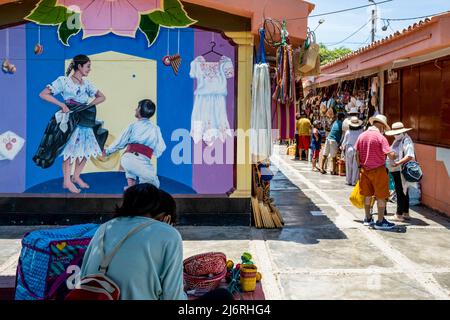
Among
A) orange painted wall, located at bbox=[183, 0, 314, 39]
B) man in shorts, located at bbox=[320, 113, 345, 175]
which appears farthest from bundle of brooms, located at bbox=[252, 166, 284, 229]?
man in shorts, located at bbox=[320, 113, 345, 175]

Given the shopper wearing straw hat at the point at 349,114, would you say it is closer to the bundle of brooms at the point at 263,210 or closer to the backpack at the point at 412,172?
the backpack at the point at 412,172

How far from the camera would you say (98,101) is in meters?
8.10

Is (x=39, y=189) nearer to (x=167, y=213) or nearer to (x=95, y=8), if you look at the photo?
(x=95, y=8)

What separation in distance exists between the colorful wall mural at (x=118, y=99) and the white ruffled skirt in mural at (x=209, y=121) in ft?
0.22

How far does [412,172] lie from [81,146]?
17.4 feet

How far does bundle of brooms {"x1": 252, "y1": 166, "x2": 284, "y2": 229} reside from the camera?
8.20 meters

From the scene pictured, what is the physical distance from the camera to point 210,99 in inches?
319

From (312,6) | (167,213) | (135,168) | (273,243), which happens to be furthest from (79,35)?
(167,213)

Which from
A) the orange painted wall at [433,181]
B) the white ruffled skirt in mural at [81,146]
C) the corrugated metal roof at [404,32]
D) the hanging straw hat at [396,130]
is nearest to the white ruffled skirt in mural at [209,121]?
the white ruffled skirt in mural at [81,146]

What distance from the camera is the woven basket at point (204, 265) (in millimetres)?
3973

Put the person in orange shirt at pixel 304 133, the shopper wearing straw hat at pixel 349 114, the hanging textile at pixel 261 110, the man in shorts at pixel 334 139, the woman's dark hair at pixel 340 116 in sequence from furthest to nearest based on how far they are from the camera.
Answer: the person in orange shirt at pixel 304 133 < the woman's dark hair at pixel 340 116 < the man in shorts at pixel 334 139 < the shopper wearing straw hat at pixel 349 114 < the hanging textile at pixel 261 110

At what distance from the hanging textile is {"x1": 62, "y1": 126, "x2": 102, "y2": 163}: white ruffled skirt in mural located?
8.06 ft

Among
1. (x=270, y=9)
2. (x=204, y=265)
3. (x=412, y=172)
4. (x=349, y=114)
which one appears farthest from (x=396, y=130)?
(x=349, y=114)
